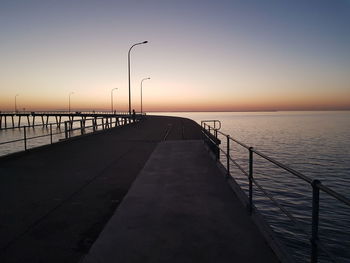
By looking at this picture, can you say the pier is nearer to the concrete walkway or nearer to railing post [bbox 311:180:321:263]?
the concrete walkway

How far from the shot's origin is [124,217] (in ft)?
15.8

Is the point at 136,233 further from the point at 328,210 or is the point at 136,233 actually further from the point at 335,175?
the point at 335,175

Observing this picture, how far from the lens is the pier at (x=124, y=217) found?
143 inches

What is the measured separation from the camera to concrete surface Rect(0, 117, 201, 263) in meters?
3.78

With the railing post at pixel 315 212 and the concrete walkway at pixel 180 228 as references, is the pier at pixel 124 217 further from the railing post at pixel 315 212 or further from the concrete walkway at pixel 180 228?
the railing post at pixel 315 212

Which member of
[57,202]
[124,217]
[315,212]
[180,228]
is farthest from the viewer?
[57,202]

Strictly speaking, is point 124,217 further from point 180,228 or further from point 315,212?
point 315,212

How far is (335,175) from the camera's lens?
76.9ft

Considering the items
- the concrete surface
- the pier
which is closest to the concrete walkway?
the pier

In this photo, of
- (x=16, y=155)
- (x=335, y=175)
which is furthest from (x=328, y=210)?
(x=16, y=155)

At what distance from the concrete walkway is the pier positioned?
13mm

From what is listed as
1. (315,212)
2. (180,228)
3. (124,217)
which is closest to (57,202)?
(124,217)

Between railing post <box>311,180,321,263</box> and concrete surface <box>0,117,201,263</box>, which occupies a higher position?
railing post <box>311,180,321,263</box>

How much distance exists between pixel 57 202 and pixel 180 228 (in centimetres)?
275
